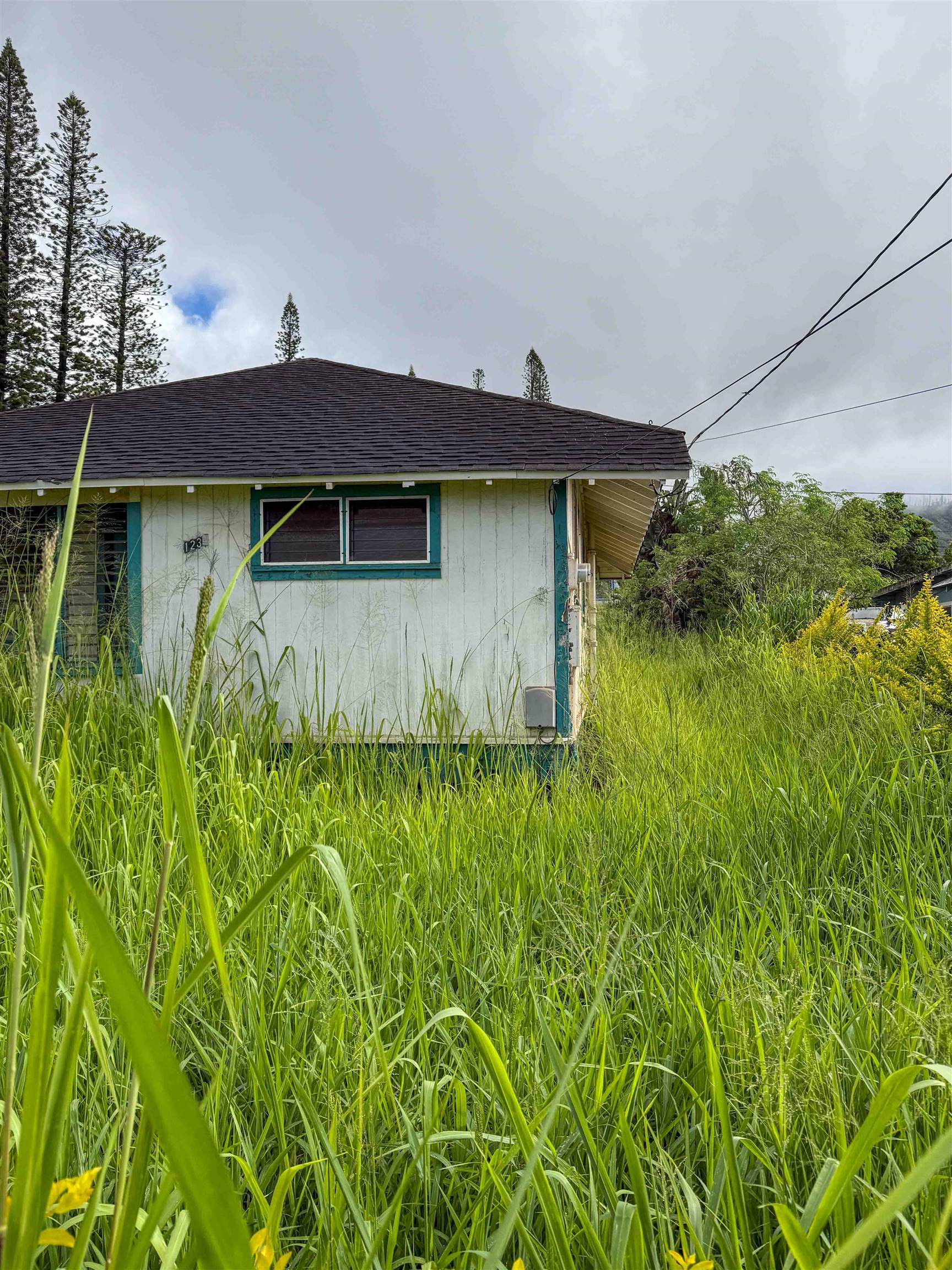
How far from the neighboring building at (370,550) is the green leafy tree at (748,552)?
7824mm

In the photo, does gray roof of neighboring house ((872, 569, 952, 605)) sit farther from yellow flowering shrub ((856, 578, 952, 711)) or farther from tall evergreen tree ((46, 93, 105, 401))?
tall evergreen tree ((46, 93, 105, 401))

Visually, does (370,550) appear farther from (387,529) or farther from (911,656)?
(911,656)

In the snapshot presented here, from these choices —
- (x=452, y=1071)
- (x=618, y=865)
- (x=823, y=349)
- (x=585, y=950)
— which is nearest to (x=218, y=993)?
(x=452, y=1071)

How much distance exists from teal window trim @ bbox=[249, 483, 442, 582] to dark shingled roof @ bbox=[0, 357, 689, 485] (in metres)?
0.33

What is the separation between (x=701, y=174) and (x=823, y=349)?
4.39 meters

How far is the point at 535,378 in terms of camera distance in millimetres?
42438

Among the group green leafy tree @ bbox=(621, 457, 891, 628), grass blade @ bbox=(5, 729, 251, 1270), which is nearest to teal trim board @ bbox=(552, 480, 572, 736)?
grass blade @ bbox=(5, 729, 251, 1270)

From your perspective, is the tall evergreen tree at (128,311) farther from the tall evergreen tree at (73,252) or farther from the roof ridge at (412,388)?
the roof ridge at (412,388)

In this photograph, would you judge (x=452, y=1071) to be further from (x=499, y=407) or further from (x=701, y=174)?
(x=701, y=174)

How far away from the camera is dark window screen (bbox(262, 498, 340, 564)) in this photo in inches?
276

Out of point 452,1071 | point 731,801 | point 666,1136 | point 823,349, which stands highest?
point 823,349

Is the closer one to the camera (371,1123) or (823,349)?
(371,1123)

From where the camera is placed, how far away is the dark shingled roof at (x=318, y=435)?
669 centimetres

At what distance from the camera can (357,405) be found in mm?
8570
